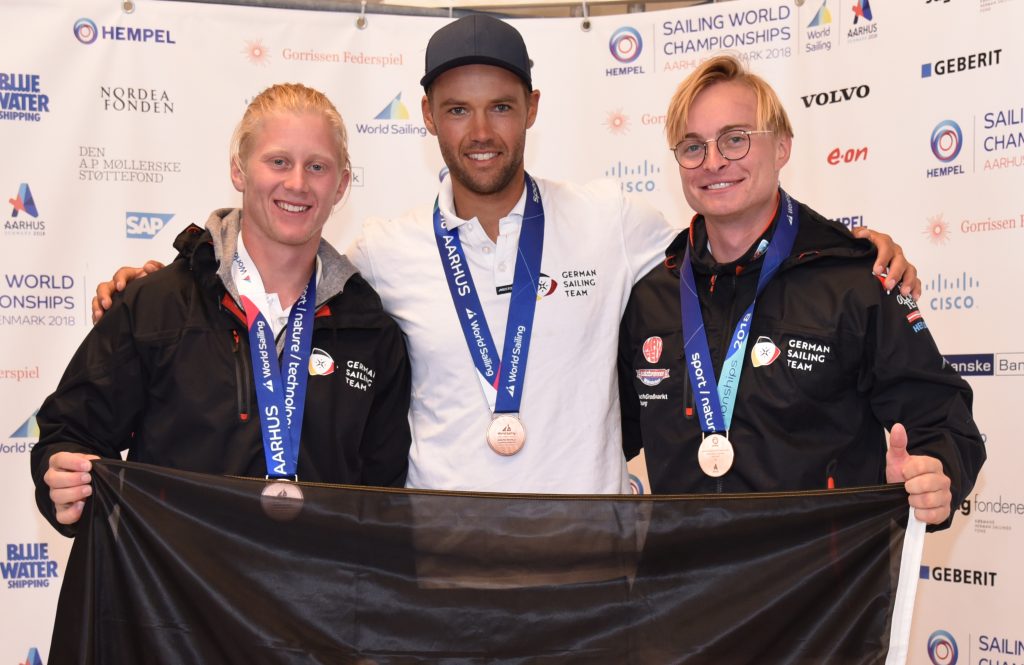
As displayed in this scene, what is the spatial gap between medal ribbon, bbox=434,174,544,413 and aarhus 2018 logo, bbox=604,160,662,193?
175 centimetres

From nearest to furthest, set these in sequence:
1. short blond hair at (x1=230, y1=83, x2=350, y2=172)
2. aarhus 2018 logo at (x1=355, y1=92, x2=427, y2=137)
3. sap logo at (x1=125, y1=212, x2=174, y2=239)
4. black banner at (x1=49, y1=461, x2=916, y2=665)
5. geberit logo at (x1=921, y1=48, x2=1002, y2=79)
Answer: black banner at (x1=49, y1=461, x2=916, y2=665) → short blond hair at (x1=230, y1=83, x2=350, y2=172) → geberit logo at (x1=921, y1=48, x2=1002, y2=79) → sap logo at (x1=125, y1=212, x2=174, y2=239) → aarhus 2018 logo at (x1=355, y1=92, x2=427, y2=137)

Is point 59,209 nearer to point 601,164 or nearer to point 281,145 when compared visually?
point 281,145

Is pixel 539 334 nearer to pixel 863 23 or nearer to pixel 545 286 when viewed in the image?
pixel 545 286

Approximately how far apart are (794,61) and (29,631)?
172 inches

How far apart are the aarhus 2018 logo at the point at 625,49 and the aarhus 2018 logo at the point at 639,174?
446 millimetres

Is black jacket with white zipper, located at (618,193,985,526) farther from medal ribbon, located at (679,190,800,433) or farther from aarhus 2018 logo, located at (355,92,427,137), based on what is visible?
aarhus 2018 logo, located at (355,92,427,137)

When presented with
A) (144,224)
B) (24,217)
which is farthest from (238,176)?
(24,217)

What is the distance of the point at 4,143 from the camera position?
4227mm

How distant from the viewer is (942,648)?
4.24 meters

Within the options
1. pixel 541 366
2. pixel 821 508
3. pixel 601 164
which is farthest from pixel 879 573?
pixel 601 164

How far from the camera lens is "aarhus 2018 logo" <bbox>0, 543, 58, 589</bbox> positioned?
4266 mm

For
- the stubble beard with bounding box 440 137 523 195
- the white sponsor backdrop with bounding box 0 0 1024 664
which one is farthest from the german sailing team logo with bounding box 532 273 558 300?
the white sponsor backdrop with bounding box 0 0 1024 664

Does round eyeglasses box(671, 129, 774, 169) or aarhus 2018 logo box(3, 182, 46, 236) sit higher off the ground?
round eyeglasses box(671, 129, 774, 169)

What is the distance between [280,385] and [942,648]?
10.8 ft
